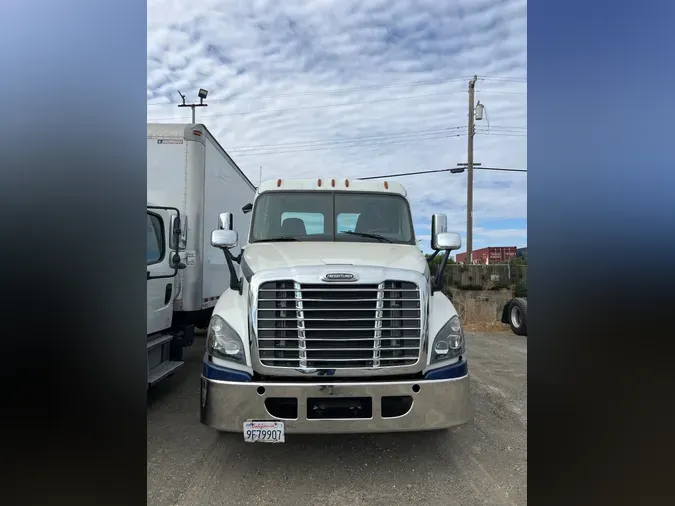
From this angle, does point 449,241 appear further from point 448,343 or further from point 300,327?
point 300,327

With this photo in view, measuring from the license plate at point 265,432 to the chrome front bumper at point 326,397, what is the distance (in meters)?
0.04

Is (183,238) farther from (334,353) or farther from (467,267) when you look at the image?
(467,267)

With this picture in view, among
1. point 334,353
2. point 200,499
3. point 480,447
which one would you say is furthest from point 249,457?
point 480,447

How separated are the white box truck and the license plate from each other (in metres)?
2.06

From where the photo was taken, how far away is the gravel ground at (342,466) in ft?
9.62

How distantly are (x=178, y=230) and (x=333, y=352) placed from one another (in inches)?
112

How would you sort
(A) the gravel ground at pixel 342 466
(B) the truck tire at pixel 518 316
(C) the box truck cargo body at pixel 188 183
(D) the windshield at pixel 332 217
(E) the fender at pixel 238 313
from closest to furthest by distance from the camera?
1. (A) the gravel ground at pixel 342 466
2. (E) the fender at pixel 238 313
3. (D) the windshield at pixel 332 217
4. (C) the box truck cargo body at pixel 188 183
5. (B) the truck tire at pixel 518 316

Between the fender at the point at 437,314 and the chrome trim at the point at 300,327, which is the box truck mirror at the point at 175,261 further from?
the fender at the point at 437,314

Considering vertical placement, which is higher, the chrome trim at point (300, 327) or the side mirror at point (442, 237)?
the side mirror at point (442, 237)

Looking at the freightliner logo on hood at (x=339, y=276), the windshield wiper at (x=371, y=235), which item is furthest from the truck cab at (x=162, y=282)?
the freightliner logo on hood at (x=339, y=276)

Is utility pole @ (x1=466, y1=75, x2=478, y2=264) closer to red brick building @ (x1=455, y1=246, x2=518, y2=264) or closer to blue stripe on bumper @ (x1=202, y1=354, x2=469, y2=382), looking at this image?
red brick building @ (x1=455, y1=246, x2=518, y2=264)

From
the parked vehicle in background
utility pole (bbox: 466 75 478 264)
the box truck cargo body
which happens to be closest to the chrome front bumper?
the box truck cargo body
